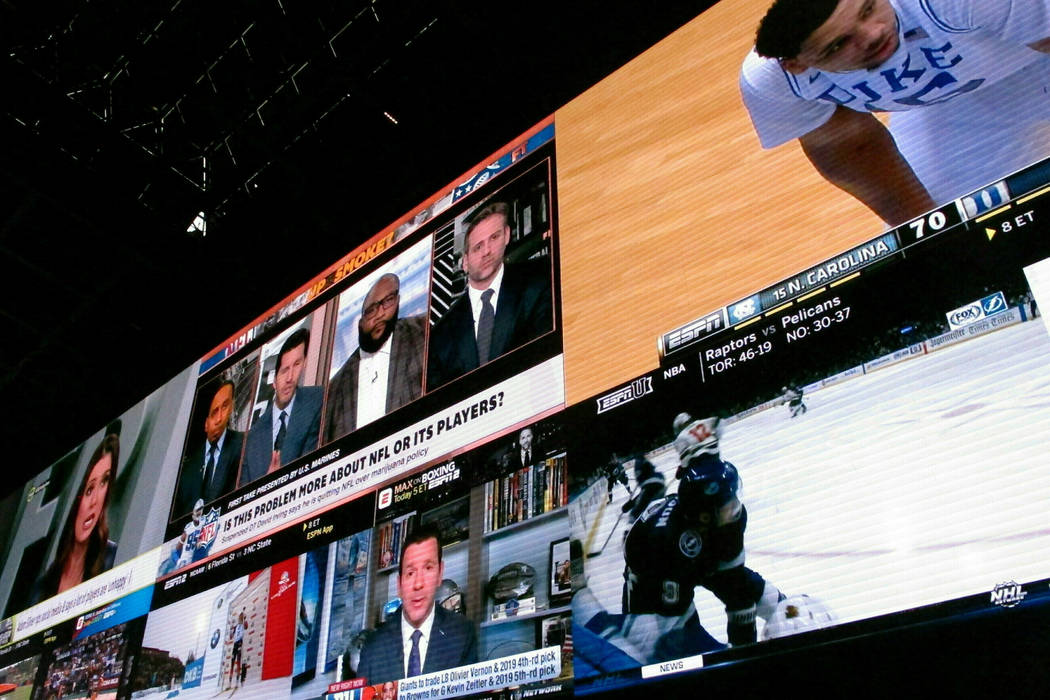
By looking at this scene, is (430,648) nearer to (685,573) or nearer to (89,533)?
(685,573)

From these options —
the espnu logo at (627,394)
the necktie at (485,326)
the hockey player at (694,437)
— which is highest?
the necktie at (485,326)

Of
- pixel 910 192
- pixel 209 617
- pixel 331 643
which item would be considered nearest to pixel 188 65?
pixel 209 617

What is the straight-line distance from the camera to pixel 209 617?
4445 mm

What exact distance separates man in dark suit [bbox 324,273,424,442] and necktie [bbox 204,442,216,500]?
3.44ft

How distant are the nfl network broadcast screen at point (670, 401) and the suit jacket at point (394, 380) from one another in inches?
0.7

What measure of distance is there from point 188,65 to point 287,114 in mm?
939

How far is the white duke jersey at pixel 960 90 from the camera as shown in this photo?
2570 mm

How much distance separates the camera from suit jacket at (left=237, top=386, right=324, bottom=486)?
462cm

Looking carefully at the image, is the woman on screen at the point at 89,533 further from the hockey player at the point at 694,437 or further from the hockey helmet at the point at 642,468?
the hockey player at the point at 694,437

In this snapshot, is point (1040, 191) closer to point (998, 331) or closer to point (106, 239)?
point (998, 331)

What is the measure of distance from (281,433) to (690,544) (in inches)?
107

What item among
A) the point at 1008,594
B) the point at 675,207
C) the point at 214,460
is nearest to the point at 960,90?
the point at 675,207

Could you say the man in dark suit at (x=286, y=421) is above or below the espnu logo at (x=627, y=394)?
above

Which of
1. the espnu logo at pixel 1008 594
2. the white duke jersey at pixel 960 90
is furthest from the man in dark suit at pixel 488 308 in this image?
the espnu logo at pixel 1008 594
